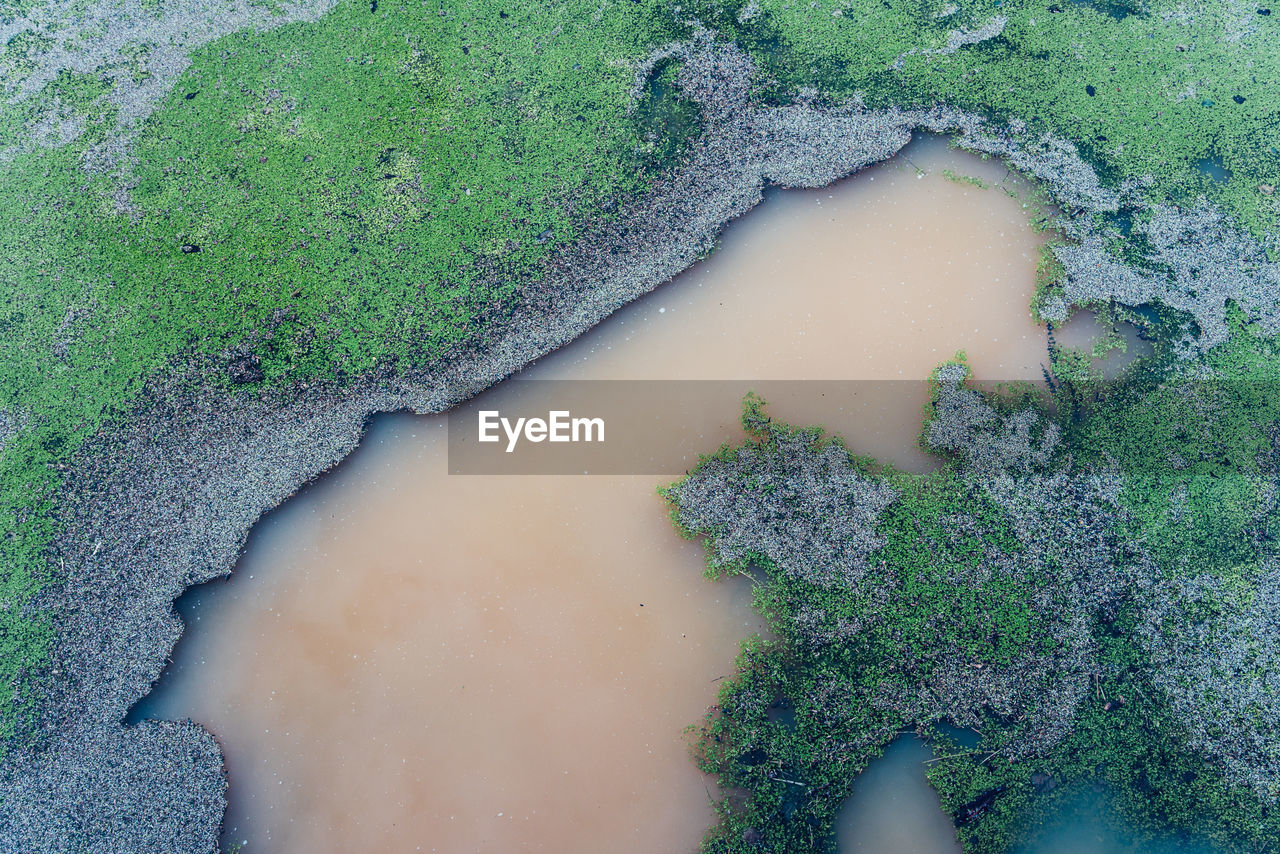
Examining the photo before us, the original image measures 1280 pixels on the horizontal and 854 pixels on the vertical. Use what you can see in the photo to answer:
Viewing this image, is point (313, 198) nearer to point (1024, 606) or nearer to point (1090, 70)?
point (1024, 606)

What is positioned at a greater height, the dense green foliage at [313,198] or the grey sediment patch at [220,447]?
the dense green foliage at [313,198]

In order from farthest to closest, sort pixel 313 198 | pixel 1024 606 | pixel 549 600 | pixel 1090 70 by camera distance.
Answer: pixel 1090 70 < pixel 313 198 < pixel 549 600 < pixel 1024 606

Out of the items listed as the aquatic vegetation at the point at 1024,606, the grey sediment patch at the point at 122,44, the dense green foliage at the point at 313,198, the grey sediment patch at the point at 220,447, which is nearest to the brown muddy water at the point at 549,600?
the grey sediment patch at the point at 220,447

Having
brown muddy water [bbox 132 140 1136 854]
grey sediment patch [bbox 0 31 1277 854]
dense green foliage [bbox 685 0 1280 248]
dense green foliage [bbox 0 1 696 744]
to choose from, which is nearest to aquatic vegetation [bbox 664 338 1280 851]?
brown muddy water [bbox 132 140 1136 854]

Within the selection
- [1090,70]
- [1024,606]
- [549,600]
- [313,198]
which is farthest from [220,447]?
[1090,70]

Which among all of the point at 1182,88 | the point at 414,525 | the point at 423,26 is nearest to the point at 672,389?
the point at 414,525

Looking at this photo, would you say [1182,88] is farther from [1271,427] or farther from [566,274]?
[566,274]

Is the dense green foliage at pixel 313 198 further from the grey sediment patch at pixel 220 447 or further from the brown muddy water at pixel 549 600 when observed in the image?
the brown muddy water at pixel 549 600
